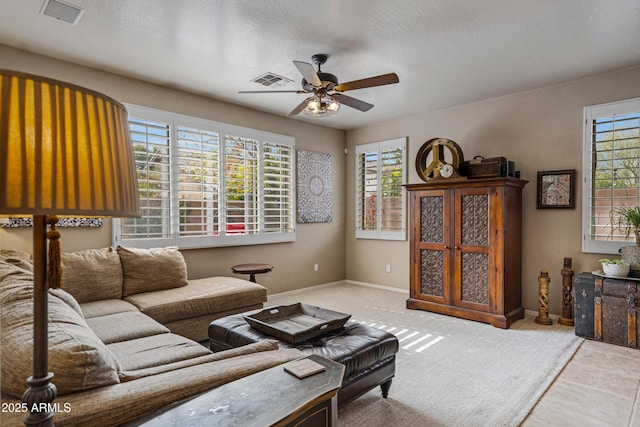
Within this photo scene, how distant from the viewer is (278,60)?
347cm

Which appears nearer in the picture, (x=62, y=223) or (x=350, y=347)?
(x=350, y=347)

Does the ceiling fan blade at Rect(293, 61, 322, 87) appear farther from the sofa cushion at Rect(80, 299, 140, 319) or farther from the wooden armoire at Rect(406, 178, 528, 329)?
the sofa cushion at Rect(80, 299, 140, 319)

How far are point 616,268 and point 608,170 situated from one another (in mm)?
1123

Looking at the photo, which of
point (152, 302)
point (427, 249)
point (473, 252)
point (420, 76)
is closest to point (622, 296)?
point (473, 252)

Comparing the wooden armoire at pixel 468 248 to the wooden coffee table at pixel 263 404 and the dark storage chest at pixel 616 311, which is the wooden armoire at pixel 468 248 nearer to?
the dark storage chest at pixel 616 311

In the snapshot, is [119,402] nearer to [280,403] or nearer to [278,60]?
[280,403]

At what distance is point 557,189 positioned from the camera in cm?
414

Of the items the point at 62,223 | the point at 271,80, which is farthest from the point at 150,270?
the point at 271,80

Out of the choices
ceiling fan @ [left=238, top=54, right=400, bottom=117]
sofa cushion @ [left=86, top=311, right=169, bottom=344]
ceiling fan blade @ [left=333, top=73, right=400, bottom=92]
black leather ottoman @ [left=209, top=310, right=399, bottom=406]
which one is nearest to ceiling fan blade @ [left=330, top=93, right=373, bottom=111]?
ceiling fan @ [left=238, top=54, right=400, bottom=117]

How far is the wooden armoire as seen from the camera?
3.97 metres

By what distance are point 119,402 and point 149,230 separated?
328cm

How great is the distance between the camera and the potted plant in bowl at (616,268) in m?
3.43

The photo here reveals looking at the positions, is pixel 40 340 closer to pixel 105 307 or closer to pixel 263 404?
pixel 263 404

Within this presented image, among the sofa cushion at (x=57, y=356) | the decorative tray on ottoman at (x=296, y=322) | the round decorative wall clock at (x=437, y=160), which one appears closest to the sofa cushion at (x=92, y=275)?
the decorative tray on ottoman at (x=296, y=322)
